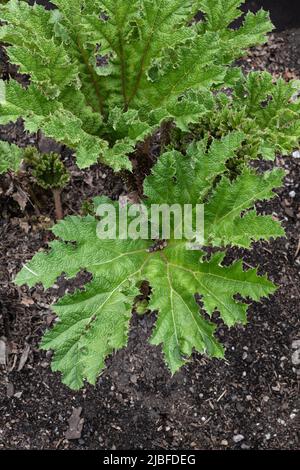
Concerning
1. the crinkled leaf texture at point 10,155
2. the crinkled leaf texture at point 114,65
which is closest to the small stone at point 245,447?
the crinkled leaf texture at point 114,65

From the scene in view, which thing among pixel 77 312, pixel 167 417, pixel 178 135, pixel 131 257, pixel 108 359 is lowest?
pixel 167 417

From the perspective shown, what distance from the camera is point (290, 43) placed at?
3.42 metres

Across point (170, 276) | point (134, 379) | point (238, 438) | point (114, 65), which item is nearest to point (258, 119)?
point (114, 65)

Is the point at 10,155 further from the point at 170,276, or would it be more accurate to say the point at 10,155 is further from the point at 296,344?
the point at 296,344

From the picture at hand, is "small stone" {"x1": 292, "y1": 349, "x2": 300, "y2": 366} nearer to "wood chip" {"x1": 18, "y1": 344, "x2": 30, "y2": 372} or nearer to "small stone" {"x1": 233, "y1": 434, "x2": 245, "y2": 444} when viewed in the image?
"small stone" {"x1": 233, "y1": 434, "x2": 245, "y2": 444}

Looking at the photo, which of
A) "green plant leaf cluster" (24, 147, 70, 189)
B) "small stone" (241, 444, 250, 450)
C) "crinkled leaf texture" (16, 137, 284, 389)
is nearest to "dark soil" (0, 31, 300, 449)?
"small stone" (241, 444, 250, 450)

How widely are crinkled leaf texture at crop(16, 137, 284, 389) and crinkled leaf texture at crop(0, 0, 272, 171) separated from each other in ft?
0.70

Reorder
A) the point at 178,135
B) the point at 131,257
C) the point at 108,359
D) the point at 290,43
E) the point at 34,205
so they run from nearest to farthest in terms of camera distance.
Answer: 1. the point at 131,257
2. the point at 178,135
3. the point at 108,359
4. the point at 34,205
5. the point at 290,43

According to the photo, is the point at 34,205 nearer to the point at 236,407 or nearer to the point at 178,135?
the point at 178,135

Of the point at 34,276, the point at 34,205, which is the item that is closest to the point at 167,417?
the point at 34,276

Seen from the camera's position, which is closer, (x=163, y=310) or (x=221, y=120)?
(x=163, y=310)

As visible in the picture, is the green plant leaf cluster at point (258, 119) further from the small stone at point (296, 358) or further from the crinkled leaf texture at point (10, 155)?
the small stone at point (296, 358)

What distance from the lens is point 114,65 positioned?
2326 millimetres
